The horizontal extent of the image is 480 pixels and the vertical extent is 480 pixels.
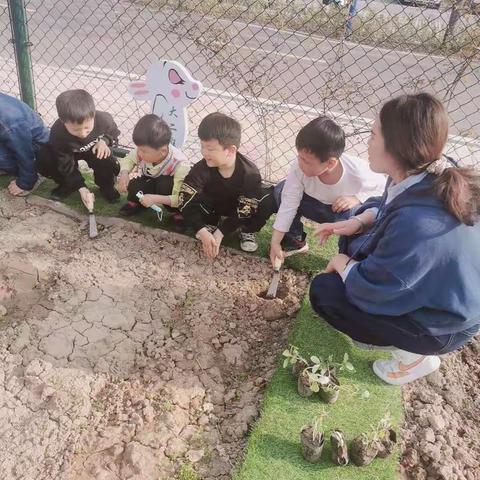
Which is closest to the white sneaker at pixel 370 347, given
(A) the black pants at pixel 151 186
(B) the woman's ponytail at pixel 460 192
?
(B) the woman's ponytail at pixel 460 192

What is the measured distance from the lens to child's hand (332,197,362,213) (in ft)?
9.02

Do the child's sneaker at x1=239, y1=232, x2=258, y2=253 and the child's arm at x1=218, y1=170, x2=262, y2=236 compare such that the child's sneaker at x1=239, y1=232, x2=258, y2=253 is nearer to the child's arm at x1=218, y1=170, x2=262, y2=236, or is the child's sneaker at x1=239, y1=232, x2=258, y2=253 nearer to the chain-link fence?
→ the child's arm at x1=218, y1=170, x2=262, y2=236

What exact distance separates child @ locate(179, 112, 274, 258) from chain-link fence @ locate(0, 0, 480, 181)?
0.99 metres

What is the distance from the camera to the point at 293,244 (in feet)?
10.2

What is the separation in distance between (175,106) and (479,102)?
18.9 feet

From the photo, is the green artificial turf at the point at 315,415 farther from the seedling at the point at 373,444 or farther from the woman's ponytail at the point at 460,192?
the woman's ponytail at the point at 460,192

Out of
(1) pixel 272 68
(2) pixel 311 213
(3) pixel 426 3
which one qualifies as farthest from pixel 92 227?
(1) pixel 272 68

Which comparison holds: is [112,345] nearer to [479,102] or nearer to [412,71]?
[479,102]

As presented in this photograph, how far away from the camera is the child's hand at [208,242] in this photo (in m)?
2.90

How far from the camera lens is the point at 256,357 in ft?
8.16

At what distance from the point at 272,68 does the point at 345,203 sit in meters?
4.66

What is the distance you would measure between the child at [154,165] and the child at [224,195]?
0.43 ft

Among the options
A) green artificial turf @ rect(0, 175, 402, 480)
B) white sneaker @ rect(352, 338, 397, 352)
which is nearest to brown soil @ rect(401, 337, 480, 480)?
green artificial turf @ rect(0, 175, 402, 480)

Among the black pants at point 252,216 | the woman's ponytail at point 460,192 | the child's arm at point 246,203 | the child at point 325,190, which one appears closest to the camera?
the woman's ponytail at point 460,192
